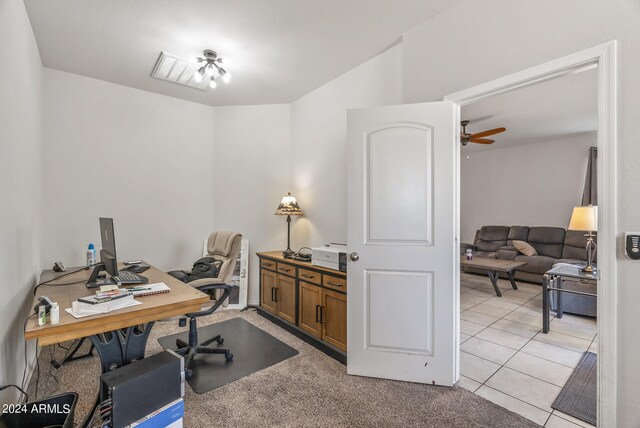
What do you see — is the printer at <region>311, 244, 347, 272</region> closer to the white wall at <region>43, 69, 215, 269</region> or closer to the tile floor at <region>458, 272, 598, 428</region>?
the tile floor at <region>458, 272, 598, 428</region>

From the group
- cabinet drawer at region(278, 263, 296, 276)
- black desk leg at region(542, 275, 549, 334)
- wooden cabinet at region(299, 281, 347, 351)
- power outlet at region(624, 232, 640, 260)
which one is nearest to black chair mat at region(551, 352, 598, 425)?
black desk leg at region(542, 275, 549, 334)

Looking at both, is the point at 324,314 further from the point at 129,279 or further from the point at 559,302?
the point at 559,302

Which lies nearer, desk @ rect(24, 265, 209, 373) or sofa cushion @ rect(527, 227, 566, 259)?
desk @ rect(24, 265, 209, 373)

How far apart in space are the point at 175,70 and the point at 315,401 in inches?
131

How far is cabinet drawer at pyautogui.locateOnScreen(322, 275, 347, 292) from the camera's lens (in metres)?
2.59

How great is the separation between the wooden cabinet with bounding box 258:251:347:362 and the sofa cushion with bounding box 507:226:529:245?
16.9 feet

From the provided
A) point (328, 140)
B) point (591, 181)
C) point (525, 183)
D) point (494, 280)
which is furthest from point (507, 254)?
point (328, 140)

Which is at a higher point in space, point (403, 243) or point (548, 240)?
point (403, 243)

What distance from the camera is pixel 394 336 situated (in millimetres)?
2254

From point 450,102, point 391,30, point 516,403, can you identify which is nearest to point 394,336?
point 516,403

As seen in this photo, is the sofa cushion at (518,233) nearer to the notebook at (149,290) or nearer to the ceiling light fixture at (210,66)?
the ceiling light fixture at (210,66)

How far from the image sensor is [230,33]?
2527mm

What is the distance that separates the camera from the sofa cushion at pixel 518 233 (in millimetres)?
6070

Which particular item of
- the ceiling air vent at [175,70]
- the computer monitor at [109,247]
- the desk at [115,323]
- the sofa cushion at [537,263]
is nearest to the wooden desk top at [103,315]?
the desk at [115,323]
